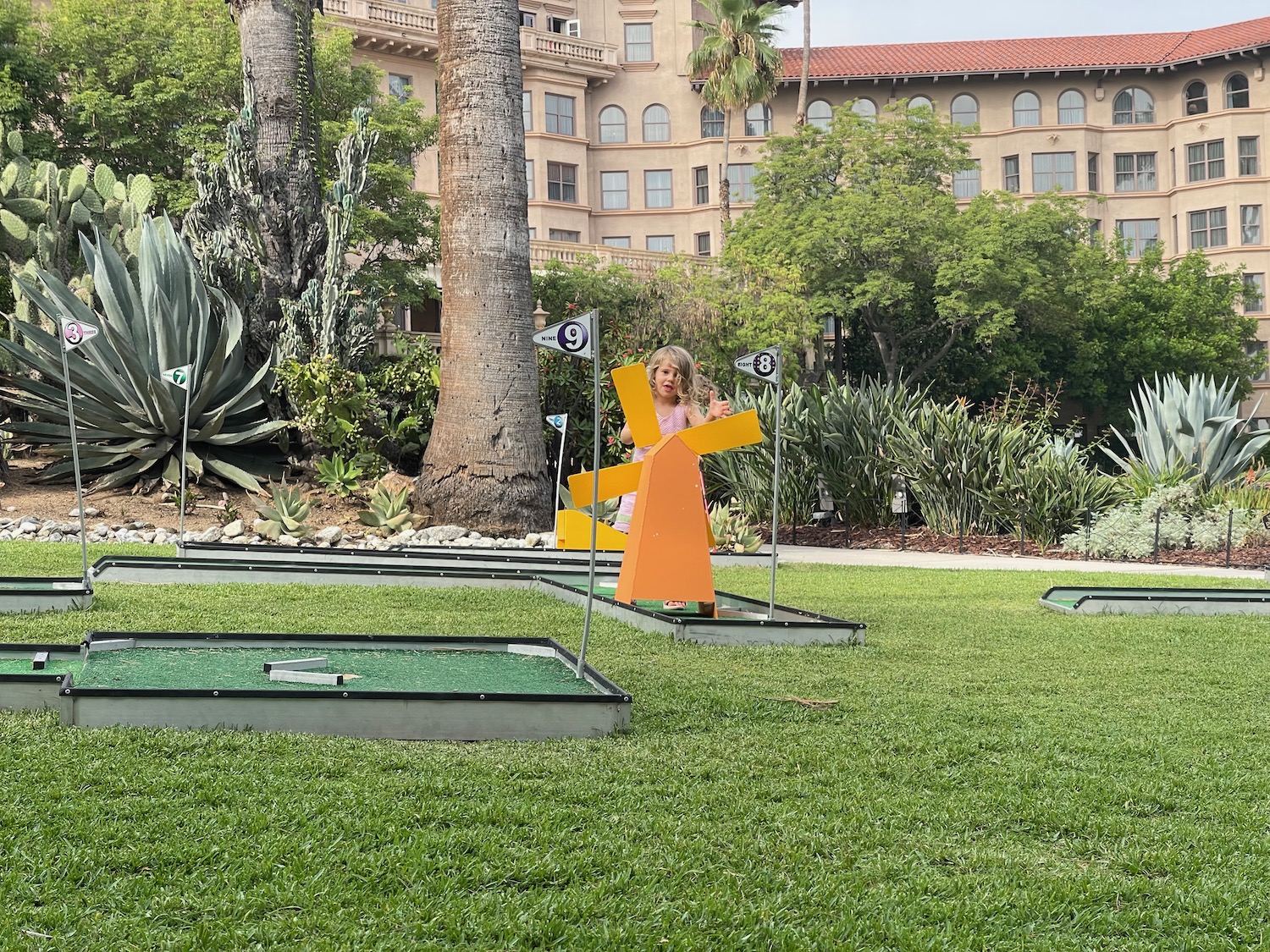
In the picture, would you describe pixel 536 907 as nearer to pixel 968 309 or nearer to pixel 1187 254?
pixel 968 309

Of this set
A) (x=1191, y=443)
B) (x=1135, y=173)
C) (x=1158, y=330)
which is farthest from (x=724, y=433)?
(x=1135, y=173)

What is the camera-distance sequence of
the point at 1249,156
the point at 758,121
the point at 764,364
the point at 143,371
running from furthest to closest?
the point at 758,121, the point at 1249,156, the point at 143,371, the point at 764,364

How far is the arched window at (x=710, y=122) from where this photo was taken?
56.8 meters

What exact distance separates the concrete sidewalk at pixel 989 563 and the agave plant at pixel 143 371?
6817mm

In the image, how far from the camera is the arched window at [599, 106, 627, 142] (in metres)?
56.7

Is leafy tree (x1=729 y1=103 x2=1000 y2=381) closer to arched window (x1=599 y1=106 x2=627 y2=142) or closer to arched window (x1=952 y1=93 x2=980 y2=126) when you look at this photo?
arched window (x1=952 y1=93 x2=980 y2=126)

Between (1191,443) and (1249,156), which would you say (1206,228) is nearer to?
(1249,156)

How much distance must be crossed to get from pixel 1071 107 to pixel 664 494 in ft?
181

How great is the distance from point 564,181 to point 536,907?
5368 centimetres

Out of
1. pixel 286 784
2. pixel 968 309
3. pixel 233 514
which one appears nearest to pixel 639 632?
pixel 286 784

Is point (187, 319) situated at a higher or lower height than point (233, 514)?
higher

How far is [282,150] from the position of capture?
54.6 ft

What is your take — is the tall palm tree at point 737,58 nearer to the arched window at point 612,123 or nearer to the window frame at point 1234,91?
the arched window at point 612,123

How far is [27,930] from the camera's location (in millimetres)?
2863
